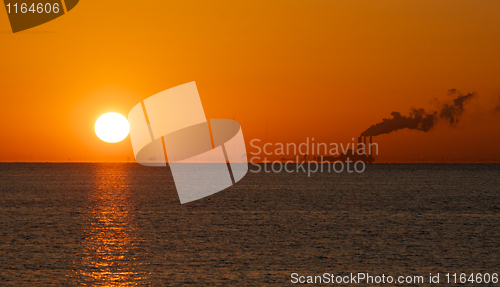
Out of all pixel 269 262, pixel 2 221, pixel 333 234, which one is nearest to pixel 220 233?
pixel 333 234

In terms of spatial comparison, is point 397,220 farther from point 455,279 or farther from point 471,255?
point 455,279

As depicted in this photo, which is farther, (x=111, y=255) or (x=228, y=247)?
(x=228, y=247)

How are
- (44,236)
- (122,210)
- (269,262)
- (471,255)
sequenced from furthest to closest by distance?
(122,210) < (44,236) < (471,255) < (269,262)

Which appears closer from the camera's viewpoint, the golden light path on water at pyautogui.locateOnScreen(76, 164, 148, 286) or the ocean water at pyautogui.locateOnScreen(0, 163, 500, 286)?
the golden light path on water at pyautogui.locateOnScreen(76, 164, 148, 286)

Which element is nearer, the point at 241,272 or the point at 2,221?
the point at 241,272

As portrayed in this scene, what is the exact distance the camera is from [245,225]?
29984 millimetres

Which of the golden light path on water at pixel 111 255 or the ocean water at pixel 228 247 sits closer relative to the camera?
the golden light path on water at pixel 111 255

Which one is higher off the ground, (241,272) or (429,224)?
(241,272)

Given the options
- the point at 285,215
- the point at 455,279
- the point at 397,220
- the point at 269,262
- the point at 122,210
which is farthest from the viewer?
the point at 122,210

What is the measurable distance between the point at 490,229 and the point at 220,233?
16.3 meters

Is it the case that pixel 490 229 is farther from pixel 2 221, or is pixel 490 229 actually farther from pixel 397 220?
pixel 2 221

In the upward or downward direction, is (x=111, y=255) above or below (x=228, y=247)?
above

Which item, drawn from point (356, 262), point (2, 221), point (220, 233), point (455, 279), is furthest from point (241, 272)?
point (2, 221)

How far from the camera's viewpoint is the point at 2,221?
31.7m
